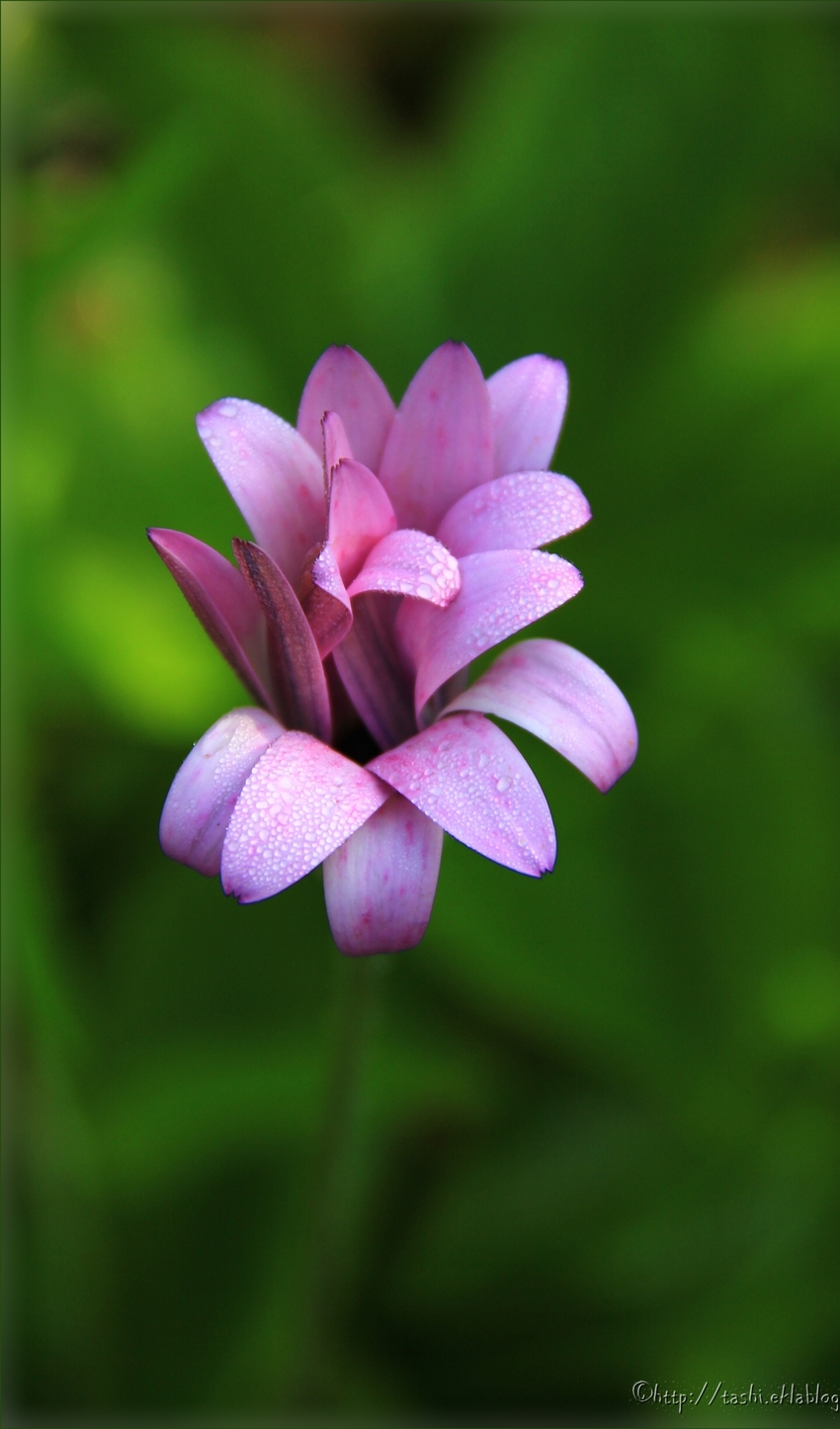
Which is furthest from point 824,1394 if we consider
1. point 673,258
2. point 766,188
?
point 766,188

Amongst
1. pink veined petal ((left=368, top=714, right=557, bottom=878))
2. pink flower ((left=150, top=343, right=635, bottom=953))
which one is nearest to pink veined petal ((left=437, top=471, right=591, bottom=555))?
pink flower ((left=150, top=343, right=635, bottom=953))

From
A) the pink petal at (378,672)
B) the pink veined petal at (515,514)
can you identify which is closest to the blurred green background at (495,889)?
the pink petal at (378,672)

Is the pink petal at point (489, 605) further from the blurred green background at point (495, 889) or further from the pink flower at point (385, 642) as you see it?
the blurred green background at point (495, 889)

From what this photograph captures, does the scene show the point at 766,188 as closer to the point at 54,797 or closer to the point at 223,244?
the point at 223,244

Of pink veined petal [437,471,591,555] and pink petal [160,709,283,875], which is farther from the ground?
pink veined petal [437,471,591,555]

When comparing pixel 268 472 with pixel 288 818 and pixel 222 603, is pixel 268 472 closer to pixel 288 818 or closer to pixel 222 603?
pixel 222 603

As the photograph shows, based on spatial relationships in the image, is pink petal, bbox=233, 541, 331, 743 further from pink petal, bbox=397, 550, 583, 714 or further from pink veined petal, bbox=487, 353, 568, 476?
pink veined petal, bbox=487, 353, 568, 476
